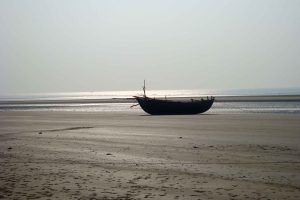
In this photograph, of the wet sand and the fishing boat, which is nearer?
the wet sand

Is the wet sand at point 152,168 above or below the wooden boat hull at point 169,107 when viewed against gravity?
below

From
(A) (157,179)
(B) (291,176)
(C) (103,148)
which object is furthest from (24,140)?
(B) (291,176)

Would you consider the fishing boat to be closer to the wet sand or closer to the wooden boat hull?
the wooden boat hull

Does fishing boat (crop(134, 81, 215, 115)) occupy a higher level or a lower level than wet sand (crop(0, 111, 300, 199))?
higher

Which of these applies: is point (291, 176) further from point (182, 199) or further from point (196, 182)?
point (182, 199)

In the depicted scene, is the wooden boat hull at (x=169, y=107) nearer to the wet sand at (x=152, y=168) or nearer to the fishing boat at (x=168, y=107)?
the fishing boat at (x=168, y=107)

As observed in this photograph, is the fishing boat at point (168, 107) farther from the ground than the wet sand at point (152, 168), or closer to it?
farther from the ground

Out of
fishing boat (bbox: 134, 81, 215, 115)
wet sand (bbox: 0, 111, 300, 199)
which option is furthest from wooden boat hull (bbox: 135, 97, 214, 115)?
wet sand (bbox: 0, 111, 300, 199)

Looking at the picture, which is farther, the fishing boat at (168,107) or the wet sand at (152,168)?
the fishing boat at (168,107)

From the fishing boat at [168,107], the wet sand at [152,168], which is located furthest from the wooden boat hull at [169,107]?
the wet sand at [152,168]

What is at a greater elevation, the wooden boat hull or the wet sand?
the wooden boat hull

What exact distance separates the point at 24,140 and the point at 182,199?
471 inches

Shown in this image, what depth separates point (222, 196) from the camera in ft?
25.7

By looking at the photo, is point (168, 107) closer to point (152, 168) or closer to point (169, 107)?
point (169, 107)
